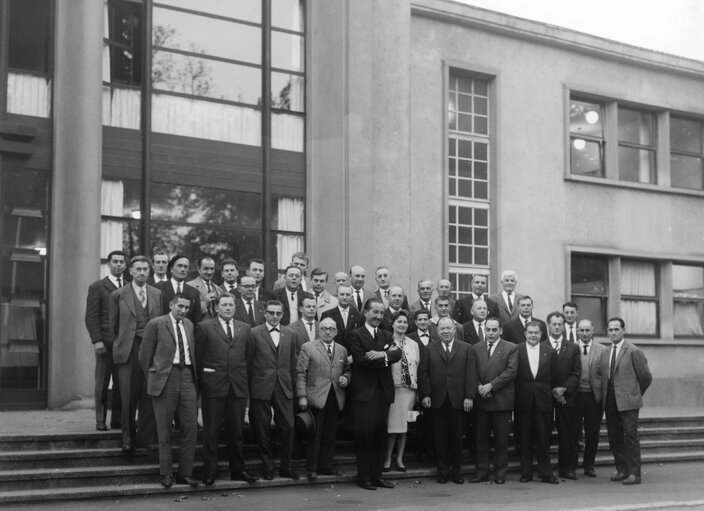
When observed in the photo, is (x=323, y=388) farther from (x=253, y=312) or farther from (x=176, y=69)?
(x=176, y=69)

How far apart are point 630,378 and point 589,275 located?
8967mm

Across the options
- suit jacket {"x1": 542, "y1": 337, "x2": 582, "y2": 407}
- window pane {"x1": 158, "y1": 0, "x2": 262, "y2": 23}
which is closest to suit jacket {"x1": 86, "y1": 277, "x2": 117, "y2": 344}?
suit jacket {"x1": 542, "y1": 337, "x2": 582, "y2": 407}

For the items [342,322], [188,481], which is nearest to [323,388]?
[342,322]

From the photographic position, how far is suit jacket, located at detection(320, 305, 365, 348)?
508 inches

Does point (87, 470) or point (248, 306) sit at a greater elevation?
point (248, 306)

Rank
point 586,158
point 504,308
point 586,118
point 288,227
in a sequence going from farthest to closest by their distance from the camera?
point 586,118, point 586,158, point 288,227, point 504,308

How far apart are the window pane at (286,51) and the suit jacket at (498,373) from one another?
7.57 meters

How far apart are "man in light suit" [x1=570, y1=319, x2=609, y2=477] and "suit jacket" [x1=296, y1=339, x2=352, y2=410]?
3.36m

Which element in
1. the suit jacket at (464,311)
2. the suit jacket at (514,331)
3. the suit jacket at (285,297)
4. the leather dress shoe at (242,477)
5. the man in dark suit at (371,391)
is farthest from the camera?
the suit jacket at (464,311)

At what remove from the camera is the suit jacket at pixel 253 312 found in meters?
12.6

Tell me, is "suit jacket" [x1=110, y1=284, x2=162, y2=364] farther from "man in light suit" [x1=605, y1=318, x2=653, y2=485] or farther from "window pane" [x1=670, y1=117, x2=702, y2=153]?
"window pane" [x1=670, y1=117, x2=702, y2=153]

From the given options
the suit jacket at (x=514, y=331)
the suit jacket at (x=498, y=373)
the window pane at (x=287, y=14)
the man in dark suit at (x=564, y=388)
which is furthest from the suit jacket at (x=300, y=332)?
the window pane at (x=287, y=14)

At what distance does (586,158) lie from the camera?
74.3 feet

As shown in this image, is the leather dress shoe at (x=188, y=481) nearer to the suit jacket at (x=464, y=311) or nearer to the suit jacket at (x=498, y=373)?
the suit jacket at (x=498, y=373)
